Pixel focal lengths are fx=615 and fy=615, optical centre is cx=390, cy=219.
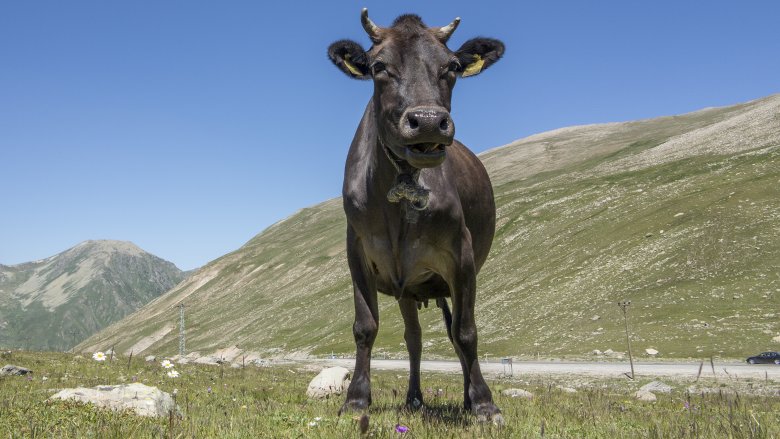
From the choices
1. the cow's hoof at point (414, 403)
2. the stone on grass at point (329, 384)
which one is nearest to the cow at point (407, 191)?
the cow's hoof at point (414, 403)

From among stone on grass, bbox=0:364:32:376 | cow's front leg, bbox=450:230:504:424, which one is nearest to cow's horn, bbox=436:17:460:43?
cow's front leg, bbox=450:230:504:424

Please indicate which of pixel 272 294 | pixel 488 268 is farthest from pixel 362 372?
pixel 272 294

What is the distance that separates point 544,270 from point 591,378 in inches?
2489

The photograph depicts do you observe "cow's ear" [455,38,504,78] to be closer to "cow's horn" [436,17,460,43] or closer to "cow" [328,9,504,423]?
"cow" [328,9,504,423]

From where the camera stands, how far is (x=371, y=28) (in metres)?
8.03

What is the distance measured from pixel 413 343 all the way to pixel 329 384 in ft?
7.21

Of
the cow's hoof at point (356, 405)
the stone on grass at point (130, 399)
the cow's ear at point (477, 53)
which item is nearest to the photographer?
the stone on grass at point (130, 399)

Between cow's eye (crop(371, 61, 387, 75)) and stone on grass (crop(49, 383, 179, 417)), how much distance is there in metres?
4.56

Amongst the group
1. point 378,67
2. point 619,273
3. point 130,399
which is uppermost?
point 619,273

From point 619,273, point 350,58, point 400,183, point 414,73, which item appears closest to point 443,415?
point 400,183

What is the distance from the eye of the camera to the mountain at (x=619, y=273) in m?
67.1

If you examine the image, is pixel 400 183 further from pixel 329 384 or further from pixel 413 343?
pixel 329 384

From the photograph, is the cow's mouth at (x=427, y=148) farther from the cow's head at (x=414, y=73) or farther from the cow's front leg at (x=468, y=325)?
the cow's front leg at (x=468, y=325)

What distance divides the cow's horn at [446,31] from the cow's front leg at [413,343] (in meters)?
4.39
